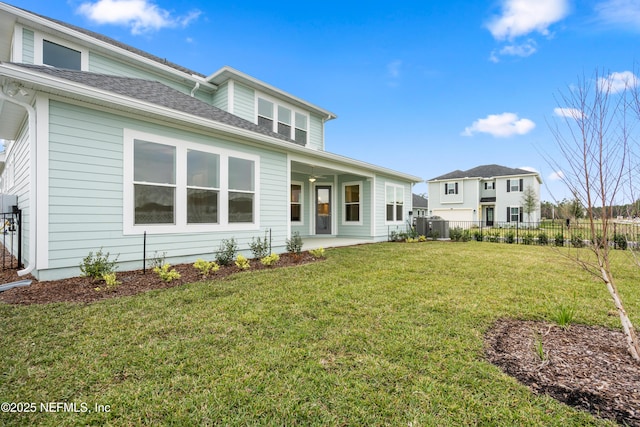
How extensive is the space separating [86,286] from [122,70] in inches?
265

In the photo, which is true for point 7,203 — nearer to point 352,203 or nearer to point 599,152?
point 599,152

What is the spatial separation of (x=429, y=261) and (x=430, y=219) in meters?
6.91

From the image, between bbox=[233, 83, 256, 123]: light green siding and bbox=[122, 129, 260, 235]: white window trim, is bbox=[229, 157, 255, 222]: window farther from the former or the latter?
bbox=[233, 83, 256, 123]: light green siding

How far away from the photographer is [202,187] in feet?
20.3

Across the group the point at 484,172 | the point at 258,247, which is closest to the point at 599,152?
the point at 258,247

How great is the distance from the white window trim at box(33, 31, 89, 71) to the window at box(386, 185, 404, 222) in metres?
10.9

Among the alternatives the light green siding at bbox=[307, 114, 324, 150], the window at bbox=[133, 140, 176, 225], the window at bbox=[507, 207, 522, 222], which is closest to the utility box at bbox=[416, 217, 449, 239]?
the light green siding at bbox=[307, 114, 324, 150]

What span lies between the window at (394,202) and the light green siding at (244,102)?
6.62m

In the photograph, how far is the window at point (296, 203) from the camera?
11.5 meters

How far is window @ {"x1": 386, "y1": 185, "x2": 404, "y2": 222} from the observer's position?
41.7 ft

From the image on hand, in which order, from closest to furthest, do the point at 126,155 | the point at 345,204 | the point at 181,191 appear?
the point at 126,155 < the point at 181,191 < the point at 345,204

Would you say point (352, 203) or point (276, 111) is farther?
point (352, 203)

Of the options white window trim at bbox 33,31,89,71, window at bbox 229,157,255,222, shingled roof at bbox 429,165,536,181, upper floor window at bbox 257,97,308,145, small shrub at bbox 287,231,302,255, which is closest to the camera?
white window trim at bbox 33,31,89,71

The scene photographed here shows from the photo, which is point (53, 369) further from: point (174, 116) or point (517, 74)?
point (517, 74)
